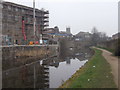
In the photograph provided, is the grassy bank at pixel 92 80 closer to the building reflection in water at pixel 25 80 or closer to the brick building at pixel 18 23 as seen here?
the building reflection in water at pixel 25 80

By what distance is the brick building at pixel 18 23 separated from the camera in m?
55.3

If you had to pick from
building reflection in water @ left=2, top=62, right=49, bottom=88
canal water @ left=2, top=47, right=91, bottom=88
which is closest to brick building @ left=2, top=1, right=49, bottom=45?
canal water @ left=2, top=47, right=91, bottom=88

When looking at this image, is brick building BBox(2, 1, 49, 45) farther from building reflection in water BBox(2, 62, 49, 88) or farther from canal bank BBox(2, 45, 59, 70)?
building reflection in water BBox(2, 62, 49, 88)

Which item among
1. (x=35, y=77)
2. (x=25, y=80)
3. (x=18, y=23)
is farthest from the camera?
(x=18, y=23)

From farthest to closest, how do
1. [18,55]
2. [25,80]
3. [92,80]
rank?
[18,55], [25,80], [92,80]

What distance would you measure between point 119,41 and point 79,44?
91.6 metres

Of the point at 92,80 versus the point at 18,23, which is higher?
the point at 18,23

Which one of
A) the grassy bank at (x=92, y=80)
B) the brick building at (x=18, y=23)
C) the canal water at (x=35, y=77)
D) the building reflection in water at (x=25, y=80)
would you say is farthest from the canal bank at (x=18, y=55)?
the grassy bank at (x=92, y=80)

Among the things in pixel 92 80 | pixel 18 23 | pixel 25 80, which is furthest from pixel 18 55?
Answer: pixel 18 23

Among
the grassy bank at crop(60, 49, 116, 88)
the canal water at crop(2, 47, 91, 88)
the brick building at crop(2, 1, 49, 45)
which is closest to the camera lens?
the grassy bank at crop(60, 49, 116, 88)

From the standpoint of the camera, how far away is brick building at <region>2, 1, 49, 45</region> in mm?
55294

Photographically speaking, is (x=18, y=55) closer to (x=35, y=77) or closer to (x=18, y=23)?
(x=35, y=77)

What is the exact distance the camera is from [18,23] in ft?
201

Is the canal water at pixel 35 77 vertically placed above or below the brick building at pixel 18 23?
below
